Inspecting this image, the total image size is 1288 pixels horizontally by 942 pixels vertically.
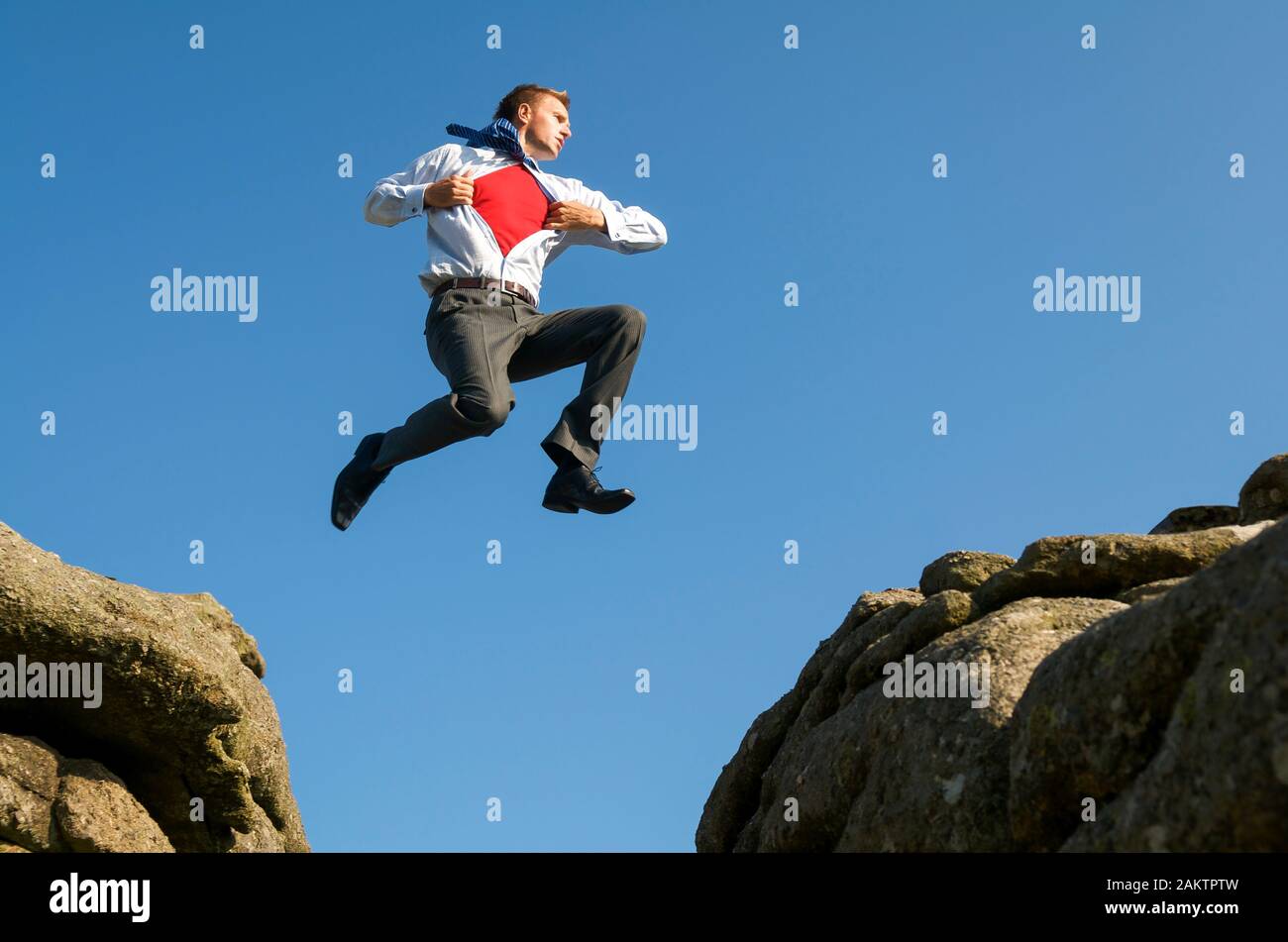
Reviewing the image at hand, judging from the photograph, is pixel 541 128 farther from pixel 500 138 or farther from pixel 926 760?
pixel 926 760

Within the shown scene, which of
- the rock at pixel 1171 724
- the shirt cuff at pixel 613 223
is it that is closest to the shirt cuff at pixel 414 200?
the shirt cuff at pixel 613 223

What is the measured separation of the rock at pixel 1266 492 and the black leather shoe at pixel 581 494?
597cm

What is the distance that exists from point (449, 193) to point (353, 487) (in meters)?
3.27

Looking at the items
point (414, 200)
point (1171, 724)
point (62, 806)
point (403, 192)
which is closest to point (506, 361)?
point (414, 200)

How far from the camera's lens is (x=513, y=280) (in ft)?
42.3

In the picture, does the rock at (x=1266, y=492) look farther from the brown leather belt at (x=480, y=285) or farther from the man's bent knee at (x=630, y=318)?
the brown leather belt at (x=480, y=285)

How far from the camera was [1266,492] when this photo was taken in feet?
38.7

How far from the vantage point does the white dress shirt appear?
1284 centimetres

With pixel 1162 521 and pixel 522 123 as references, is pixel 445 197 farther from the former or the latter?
pixel 1162 521

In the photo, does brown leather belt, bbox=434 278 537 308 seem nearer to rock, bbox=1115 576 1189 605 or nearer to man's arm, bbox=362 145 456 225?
man's arm, bbox=362 145 456 225

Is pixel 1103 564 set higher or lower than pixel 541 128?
lower

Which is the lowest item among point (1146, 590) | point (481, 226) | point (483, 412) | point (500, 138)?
point (1146, 590)
